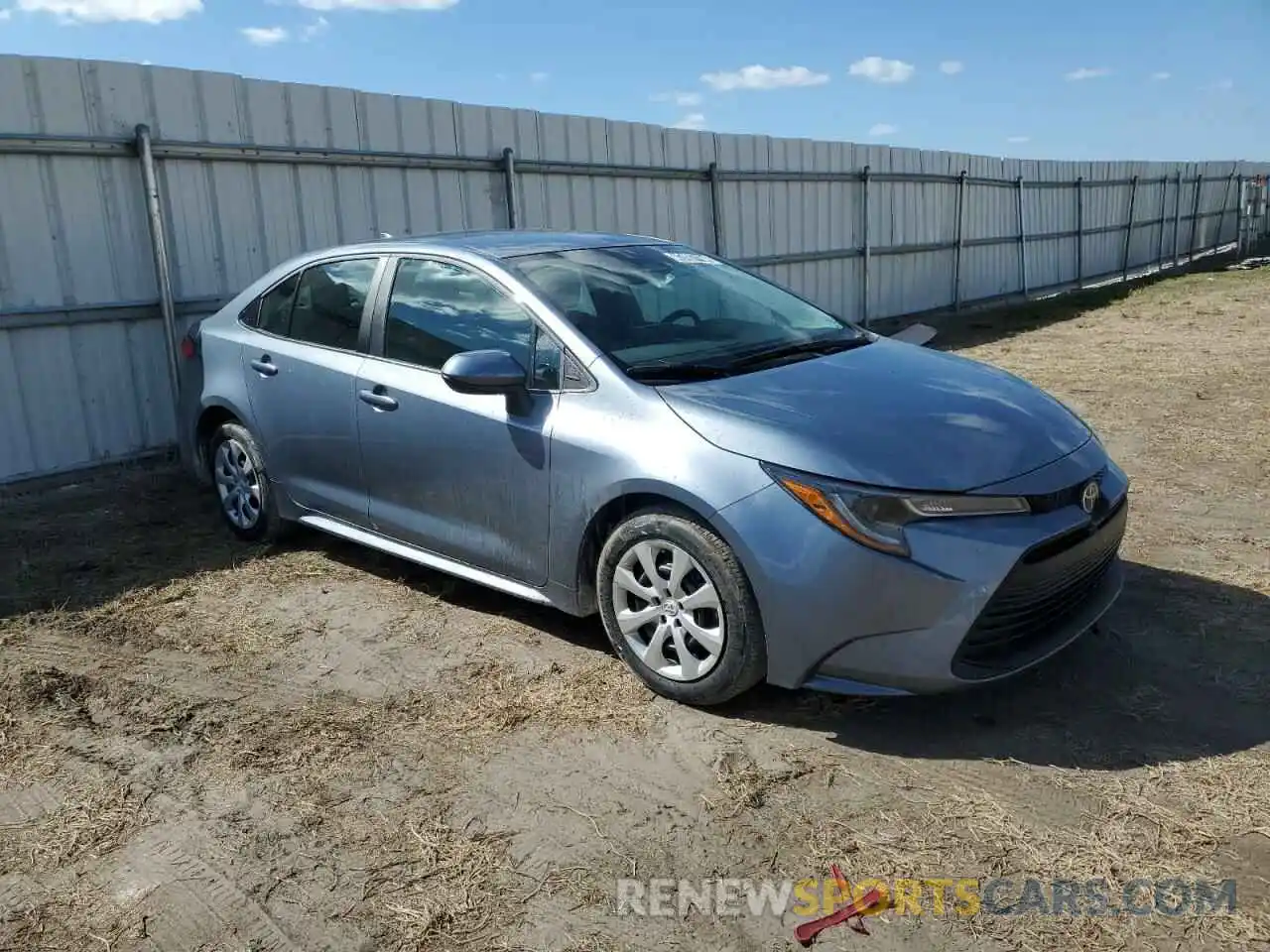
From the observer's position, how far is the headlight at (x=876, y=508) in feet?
10.4

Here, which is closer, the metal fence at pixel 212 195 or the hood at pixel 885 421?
the hood at pixel 885 421

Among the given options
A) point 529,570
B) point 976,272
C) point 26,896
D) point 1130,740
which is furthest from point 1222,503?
point 976,272

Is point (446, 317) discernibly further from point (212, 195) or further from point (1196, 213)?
point (1196, 213)

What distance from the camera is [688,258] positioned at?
16.0 ft

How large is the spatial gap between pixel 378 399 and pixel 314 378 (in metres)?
0.54

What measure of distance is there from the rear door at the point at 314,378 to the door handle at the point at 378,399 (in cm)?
9

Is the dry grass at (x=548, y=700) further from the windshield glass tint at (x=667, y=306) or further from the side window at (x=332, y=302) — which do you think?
the side window at (x=332, y=302)

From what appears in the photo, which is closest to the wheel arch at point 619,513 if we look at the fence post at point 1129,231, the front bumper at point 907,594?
the front bumper at point 907,594

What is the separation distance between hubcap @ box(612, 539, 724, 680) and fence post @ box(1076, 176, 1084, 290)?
21633 mm

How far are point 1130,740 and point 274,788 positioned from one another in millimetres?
2641

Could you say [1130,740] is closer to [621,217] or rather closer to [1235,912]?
[1235,912]

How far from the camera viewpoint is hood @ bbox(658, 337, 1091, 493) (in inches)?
129

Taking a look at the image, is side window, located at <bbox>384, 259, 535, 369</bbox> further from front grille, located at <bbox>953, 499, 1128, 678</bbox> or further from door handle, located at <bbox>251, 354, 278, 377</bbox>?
front grille, located at <bbox>953, 499, 1128, 678</bbox>

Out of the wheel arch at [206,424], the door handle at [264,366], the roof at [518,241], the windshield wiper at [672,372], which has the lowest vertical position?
the wheel arch at [206,424]
